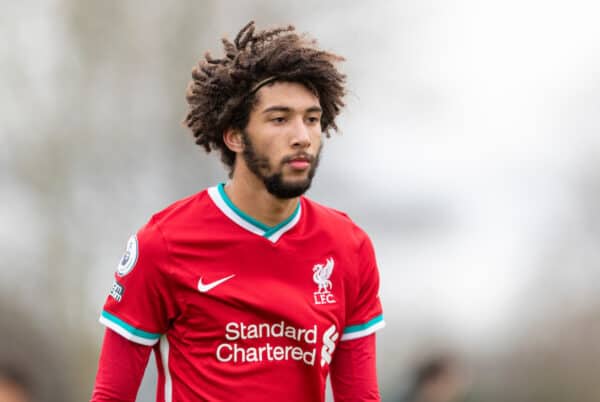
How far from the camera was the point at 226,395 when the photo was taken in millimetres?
2795

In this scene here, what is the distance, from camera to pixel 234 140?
296cm

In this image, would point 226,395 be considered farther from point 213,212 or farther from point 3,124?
point 3,124

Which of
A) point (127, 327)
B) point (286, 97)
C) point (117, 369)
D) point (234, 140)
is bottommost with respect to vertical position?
point (117, 369)

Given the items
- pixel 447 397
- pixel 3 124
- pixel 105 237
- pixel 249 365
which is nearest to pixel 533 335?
pixel 447 397

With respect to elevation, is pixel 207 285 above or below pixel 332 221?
below

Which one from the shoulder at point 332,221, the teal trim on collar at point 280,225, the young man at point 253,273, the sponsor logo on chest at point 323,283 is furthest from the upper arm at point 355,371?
the teal trim on collar at point 280,225

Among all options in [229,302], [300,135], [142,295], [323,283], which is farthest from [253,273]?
[300,135]

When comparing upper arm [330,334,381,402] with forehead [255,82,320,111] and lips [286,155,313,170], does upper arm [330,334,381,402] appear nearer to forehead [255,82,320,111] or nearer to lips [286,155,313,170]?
lips [286,155,313,170]

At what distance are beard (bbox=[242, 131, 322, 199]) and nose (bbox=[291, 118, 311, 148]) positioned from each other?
0.03 metres

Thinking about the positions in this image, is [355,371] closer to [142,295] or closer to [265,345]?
[265,345]

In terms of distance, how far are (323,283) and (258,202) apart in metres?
0.32

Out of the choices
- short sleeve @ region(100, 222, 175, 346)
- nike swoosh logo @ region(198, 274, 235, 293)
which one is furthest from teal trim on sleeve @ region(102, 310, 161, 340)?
nike swoosh logo @ region(198, 274, 235, 293)

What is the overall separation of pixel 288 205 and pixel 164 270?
43 cm

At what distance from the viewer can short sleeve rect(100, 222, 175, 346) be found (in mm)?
2783
